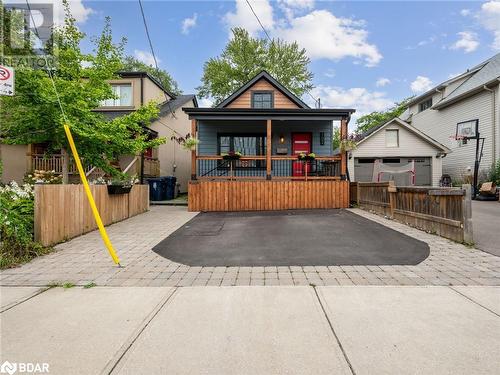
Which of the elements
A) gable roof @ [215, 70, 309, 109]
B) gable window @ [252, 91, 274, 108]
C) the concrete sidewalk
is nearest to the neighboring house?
gable roof @ [215, 70, 309, 109]

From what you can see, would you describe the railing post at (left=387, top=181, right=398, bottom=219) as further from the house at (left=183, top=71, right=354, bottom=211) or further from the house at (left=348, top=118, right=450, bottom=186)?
the house at (left=348, top=118, right=450, bottom=186)

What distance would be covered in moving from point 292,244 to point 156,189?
10.0 meters

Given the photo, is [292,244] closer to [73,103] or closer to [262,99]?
[73,103]

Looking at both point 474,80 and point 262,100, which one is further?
point 474,80

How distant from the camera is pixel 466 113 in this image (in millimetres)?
16172

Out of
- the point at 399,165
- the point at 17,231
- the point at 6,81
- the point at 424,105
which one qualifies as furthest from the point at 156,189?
the point at 424,105

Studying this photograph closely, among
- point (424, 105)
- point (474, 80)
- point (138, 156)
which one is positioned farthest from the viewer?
point (424, 105)

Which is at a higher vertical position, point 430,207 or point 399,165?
point 399,165

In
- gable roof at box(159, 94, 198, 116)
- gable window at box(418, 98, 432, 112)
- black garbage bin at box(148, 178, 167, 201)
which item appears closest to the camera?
black garbage bin at box(148, 178, 167, 201)

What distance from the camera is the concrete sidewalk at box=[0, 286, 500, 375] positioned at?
1.77 meters

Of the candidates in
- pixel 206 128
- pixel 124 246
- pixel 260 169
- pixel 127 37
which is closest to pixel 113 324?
pixel 124 246

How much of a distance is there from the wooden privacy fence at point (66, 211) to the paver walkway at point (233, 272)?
0.60 metres

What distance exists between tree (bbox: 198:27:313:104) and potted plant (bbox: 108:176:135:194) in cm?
2163

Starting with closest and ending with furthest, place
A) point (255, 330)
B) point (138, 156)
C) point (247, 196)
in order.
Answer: point (255, 330)
point (247, 196)
point (138, 156)
